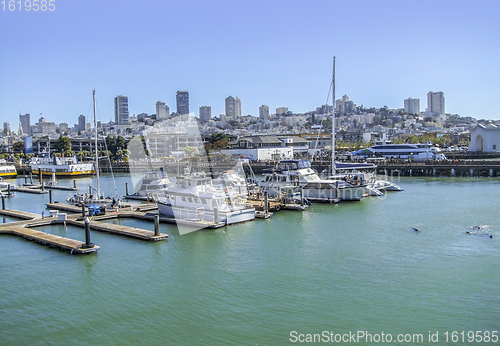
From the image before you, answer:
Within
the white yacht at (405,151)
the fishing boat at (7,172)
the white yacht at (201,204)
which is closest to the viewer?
the white yacht at (201,204)

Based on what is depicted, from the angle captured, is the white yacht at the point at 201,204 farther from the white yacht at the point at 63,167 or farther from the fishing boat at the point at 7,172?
the fishing boat at the point at 7,172

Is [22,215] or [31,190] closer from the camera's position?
[22,215]

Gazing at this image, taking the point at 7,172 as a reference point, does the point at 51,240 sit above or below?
below

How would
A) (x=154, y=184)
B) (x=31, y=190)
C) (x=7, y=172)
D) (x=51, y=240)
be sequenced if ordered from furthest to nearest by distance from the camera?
(x=7, y=172), (x=31, y=190), (x=154, y=184), (x=51, y=240)

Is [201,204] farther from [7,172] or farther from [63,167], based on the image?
[7,172]

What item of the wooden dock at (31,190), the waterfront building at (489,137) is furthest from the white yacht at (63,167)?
the waterfront building at (489,137)

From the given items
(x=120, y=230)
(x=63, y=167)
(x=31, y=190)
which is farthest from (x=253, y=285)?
(x=63, y=167)
